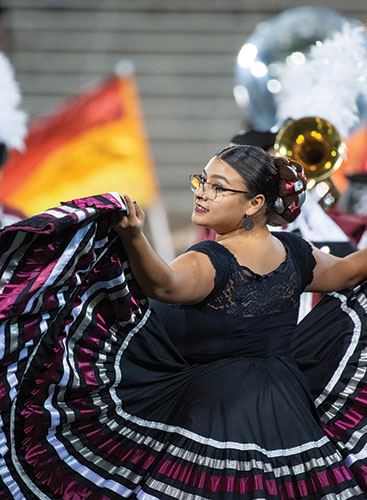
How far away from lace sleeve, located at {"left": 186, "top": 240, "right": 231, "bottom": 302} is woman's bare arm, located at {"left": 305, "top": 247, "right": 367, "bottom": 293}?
0.45m

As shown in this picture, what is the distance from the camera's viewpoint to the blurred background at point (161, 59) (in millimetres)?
11703

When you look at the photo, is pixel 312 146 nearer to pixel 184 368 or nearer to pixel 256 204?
pixel 256 204

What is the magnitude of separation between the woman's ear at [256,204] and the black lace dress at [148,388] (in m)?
0.19

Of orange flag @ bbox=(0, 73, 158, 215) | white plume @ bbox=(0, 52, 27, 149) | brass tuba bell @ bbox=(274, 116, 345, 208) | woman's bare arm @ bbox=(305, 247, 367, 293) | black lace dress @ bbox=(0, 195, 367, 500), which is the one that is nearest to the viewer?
black lace dress @ bbox=(0, 195, 367, 500)

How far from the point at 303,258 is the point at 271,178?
33 cm

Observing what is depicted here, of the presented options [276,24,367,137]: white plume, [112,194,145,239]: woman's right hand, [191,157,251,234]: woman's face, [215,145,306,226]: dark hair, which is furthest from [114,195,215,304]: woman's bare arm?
[276,24,367,137]: white plume

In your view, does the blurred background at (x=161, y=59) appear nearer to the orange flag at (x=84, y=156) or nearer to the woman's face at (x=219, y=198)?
the orange flag at (x=84, y=156)

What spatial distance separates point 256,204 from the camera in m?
3.06

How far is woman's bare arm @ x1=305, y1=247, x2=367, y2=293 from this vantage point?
322 centimetres

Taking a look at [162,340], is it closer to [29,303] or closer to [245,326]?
[245,326]

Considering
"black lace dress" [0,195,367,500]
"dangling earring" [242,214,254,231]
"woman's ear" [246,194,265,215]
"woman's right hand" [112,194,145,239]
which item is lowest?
"black lace dress" [0,195,367,500]

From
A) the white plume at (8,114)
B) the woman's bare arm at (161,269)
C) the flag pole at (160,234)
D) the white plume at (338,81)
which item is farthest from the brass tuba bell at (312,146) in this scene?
the flag pole at (160,234)

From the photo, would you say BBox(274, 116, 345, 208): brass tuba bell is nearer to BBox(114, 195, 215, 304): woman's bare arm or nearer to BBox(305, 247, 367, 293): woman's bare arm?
BBox(305, 247, 367, 293): woman's bare arm

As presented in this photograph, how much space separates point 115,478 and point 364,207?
12.9 ft
